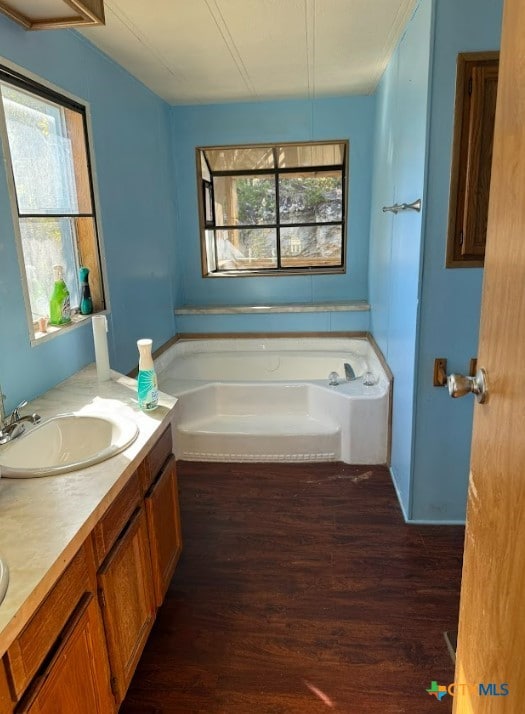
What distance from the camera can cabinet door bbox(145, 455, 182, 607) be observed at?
5.58 ft

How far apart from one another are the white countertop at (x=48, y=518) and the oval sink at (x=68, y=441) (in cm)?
4

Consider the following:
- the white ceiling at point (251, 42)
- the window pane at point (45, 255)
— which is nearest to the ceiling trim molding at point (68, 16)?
the white ceiling at point (251, 42)

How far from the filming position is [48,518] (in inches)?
45.0

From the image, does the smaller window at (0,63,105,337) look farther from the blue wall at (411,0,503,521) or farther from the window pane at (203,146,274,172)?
the window pane at (203,146,274,172)

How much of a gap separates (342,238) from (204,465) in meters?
2.18

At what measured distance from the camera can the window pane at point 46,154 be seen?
194cm

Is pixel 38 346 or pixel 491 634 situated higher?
pixel 38 346

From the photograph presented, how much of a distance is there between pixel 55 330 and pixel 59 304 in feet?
0.44

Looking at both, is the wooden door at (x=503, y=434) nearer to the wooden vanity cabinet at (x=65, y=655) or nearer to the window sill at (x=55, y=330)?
the wooden vanity cabinet at (x=65, y=655)

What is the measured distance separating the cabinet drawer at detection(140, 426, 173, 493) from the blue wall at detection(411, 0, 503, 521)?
1.16 meters

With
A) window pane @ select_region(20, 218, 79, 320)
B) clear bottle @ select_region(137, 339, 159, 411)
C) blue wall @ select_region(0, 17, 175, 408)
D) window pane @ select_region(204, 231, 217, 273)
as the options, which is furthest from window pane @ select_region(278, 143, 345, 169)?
clear bottle @ select_region(137, 339, 159, 411)

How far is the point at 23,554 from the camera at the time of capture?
102cm

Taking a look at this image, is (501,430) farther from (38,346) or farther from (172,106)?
(172,106)

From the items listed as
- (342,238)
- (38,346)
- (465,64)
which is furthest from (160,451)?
(342,238)
